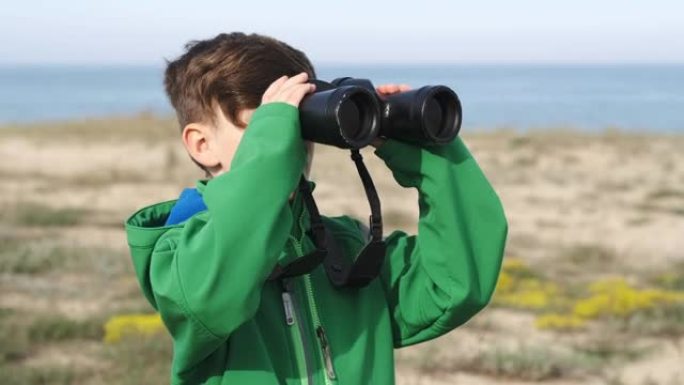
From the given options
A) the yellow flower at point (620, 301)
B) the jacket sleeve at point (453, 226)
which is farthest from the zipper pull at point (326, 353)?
the yellow flower at point (620, 301)

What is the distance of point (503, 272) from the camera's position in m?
7.82

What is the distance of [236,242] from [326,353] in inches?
14.4

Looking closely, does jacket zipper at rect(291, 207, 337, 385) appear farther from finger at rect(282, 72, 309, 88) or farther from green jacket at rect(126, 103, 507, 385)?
finger at rect(282, 72, 309, 88)

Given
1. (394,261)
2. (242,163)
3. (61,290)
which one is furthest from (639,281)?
(242,163)

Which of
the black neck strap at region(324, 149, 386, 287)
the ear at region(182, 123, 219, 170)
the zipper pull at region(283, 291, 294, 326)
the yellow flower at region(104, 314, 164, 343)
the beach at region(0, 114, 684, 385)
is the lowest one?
the beach at region(0, 114, 684, 385)

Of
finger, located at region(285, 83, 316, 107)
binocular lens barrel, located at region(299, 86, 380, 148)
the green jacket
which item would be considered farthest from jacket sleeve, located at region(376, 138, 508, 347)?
finger, located at region(285, 83, 316, 107)

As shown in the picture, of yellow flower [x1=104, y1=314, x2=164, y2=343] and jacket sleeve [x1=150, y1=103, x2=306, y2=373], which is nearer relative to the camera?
jacket sleeve [x1=150, y1=103, x2=306, y2=373]

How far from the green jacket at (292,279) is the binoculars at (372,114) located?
0.04 metres

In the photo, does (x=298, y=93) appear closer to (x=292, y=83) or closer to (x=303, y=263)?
(x=292, y=83)

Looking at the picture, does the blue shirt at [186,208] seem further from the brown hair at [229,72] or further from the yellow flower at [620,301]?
the yellow flower at [620,301]

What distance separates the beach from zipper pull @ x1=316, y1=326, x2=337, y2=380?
10.4 feet

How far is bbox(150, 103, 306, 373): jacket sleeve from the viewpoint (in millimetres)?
1673

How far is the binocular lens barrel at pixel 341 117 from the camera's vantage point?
69.1 inches

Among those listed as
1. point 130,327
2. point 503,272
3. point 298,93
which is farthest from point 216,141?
point 503,272
